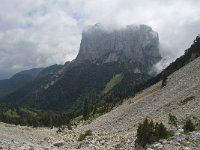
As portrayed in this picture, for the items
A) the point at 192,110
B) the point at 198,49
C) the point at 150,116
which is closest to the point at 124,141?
the point at 192,110

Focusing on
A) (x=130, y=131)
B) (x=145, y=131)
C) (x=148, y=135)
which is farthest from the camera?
(x=130, y=131)

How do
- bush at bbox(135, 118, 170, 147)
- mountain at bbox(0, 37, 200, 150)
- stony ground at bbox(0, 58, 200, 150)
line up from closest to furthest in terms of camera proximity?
mountain at bbox(0, 37, 200, 150), bush at bbox(135, 118, 170, 147), stony ground at bbox(0, 58, 200, 150)

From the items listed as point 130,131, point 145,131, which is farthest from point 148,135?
point 130,131

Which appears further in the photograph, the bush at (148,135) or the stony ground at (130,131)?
the stony ground at (130,131)

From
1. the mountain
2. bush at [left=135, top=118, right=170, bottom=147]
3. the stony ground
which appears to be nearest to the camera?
the mountain

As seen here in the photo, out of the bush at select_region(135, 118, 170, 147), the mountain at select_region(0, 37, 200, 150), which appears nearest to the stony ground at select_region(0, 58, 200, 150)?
the mountain at select_region(0, 37, 200, 150)

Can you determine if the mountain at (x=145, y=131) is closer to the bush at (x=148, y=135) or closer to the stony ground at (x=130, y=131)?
the stony ground at (x=130, y=131)

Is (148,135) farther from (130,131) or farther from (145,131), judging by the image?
(130,131)

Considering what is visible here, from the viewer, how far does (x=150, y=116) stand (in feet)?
265

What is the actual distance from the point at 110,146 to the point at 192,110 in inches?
693

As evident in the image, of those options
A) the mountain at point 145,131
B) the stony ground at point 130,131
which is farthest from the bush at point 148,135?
the stony ground at point 130,131

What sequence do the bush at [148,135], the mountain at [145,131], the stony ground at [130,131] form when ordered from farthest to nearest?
the stony ground at [130,131] → the bush at [148,135] → the mountain at [145,131]

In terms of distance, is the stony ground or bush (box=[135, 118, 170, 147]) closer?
bush (box=[135, 118, 170, 147])

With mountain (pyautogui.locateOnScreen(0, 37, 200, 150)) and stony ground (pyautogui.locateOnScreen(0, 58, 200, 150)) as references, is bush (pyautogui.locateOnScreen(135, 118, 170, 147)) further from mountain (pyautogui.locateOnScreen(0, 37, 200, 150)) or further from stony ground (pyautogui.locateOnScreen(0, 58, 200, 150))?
stony ground (pyautogui.locateOnScreen(0, 58, 200, 150))
